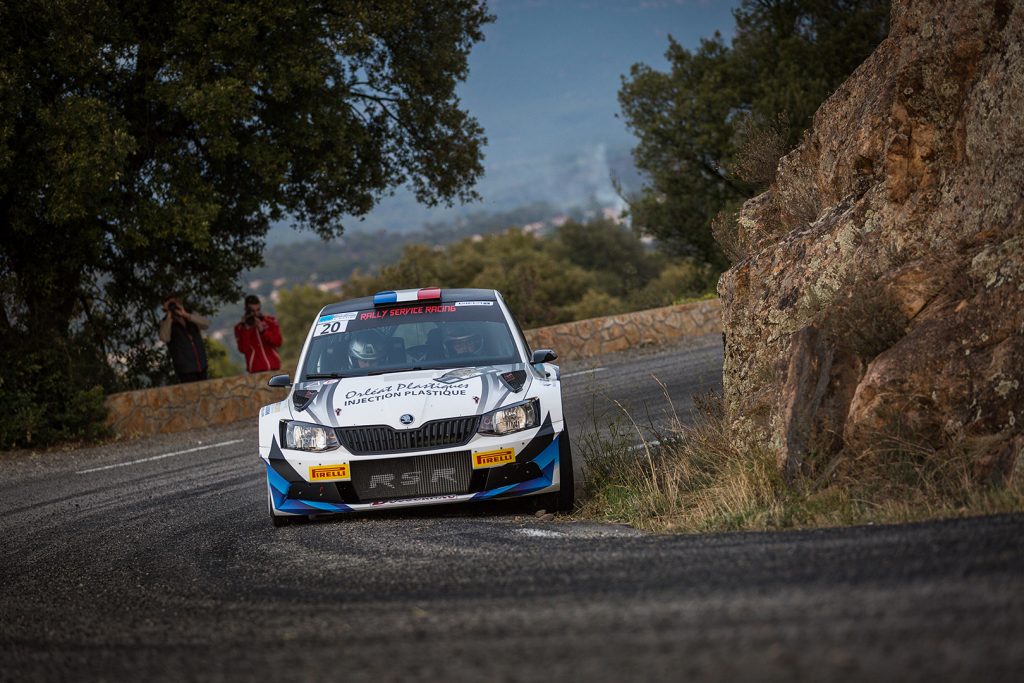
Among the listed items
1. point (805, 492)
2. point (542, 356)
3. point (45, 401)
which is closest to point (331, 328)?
point (542, 356)

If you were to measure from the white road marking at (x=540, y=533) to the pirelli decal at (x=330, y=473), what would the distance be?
1.38m

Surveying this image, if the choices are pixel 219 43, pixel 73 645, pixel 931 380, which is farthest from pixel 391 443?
pixel 219 43

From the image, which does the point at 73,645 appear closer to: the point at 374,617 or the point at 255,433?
the point at 374,617

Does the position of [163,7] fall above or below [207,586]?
above

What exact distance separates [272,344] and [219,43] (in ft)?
16.8

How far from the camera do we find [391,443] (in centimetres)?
756

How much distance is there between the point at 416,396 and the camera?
25.6 ft

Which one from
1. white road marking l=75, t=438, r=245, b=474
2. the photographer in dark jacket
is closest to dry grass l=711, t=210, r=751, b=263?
white road marking l=75, t=438, r=245, b=474

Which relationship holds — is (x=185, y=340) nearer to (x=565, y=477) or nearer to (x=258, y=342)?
(x=258, y=342)

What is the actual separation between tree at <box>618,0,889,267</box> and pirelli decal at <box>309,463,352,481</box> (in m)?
21.5

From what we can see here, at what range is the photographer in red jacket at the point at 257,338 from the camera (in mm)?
18656

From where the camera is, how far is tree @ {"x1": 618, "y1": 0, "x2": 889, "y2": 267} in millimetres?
28438

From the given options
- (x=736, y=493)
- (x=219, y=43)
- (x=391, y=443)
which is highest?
(x=219, y=43)

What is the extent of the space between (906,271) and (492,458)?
2.99 m
